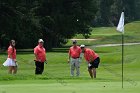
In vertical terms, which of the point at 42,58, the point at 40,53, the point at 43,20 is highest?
the point at 43,20

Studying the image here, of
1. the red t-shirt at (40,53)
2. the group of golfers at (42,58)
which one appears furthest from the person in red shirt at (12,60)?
the red t-shirt at (40,53)

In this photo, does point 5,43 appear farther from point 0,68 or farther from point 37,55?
point 37,55

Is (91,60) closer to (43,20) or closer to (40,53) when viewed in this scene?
(40,53)

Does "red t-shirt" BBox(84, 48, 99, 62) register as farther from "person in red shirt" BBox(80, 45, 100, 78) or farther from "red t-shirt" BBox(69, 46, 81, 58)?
"red t-shirt" BBox(69, 46, 81, 58)

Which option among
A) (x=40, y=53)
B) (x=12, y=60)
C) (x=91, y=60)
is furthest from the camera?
(x=12, y=60)

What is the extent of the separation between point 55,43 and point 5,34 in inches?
705

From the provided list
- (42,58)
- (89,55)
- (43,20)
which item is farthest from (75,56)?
(43,20)

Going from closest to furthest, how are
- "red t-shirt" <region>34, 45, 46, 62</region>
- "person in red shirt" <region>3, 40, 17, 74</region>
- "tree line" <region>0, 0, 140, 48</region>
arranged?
1. "red t-shirt" <region>34, 45, 46, 62</region>
2. "person in red shirt" <region>3, 40, 17, 74</region>
3. "tree line" <region>0, 0, 140, 48</region>

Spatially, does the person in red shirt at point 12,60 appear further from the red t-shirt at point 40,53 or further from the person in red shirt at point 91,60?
the person in red shirt at point 91,60

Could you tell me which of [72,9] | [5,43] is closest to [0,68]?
[5,43]

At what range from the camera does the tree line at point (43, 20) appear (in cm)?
5409

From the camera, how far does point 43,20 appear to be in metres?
62.4

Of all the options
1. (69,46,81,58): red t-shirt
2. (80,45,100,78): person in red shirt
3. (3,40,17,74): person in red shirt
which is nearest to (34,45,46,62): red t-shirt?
(3,40,17,74): person in red shirt

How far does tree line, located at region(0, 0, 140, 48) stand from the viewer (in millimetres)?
54094
